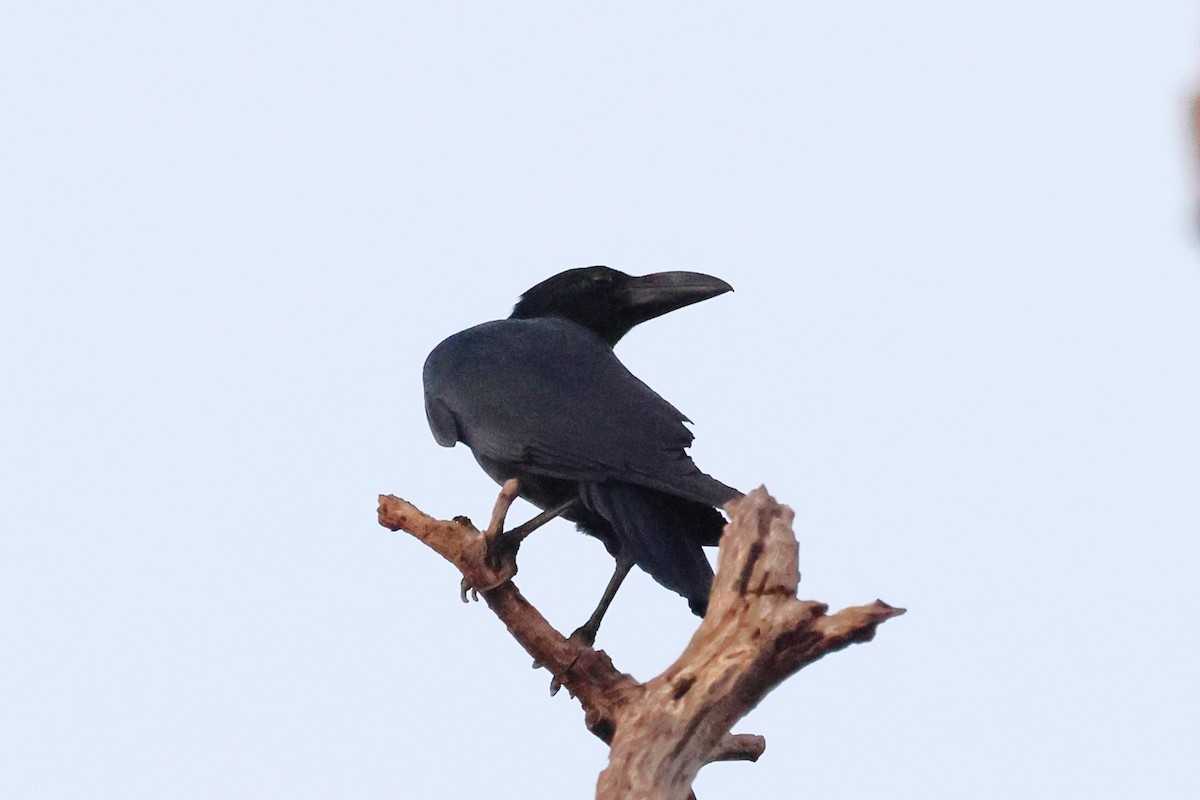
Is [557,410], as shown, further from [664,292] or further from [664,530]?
[664,292]

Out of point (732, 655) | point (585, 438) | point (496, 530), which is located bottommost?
point (732, 655)

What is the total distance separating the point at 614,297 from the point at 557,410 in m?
1.76

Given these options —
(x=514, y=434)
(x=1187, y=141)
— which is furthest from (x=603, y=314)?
(x=1187, y=141)

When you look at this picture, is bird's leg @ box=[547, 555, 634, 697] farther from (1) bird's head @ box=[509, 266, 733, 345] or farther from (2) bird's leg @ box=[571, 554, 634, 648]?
(1) bird's head @ box=[509, 266, 733, 345]

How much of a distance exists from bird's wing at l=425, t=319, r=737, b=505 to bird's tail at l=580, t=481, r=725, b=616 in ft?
0.27

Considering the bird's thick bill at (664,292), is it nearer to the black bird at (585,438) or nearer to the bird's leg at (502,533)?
the black bird at (585,438)

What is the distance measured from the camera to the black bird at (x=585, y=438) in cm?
575

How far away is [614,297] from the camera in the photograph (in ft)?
26.7

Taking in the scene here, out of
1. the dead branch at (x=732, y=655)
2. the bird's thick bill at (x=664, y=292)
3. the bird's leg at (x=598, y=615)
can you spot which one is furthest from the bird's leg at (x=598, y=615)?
the bird's thick bill at (x=664, y=292)

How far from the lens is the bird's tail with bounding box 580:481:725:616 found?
556 centimetres

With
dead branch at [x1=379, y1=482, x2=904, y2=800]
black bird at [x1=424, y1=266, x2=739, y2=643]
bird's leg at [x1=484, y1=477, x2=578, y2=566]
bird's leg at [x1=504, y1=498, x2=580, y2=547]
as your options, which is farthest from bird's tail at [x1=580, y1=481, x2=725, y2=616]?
dead branch at [x1=379, y1=482, x2=904, y2=800]

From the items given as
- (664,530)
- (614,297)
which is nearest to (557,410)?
(664,530)

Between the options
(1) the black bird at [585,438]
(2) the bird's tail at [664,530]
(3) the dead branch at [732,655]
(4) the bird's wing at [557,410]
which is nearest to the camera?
(3) the dead branch at [732,655]

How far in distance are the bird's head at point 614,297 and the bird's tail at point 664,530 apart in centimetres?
214
